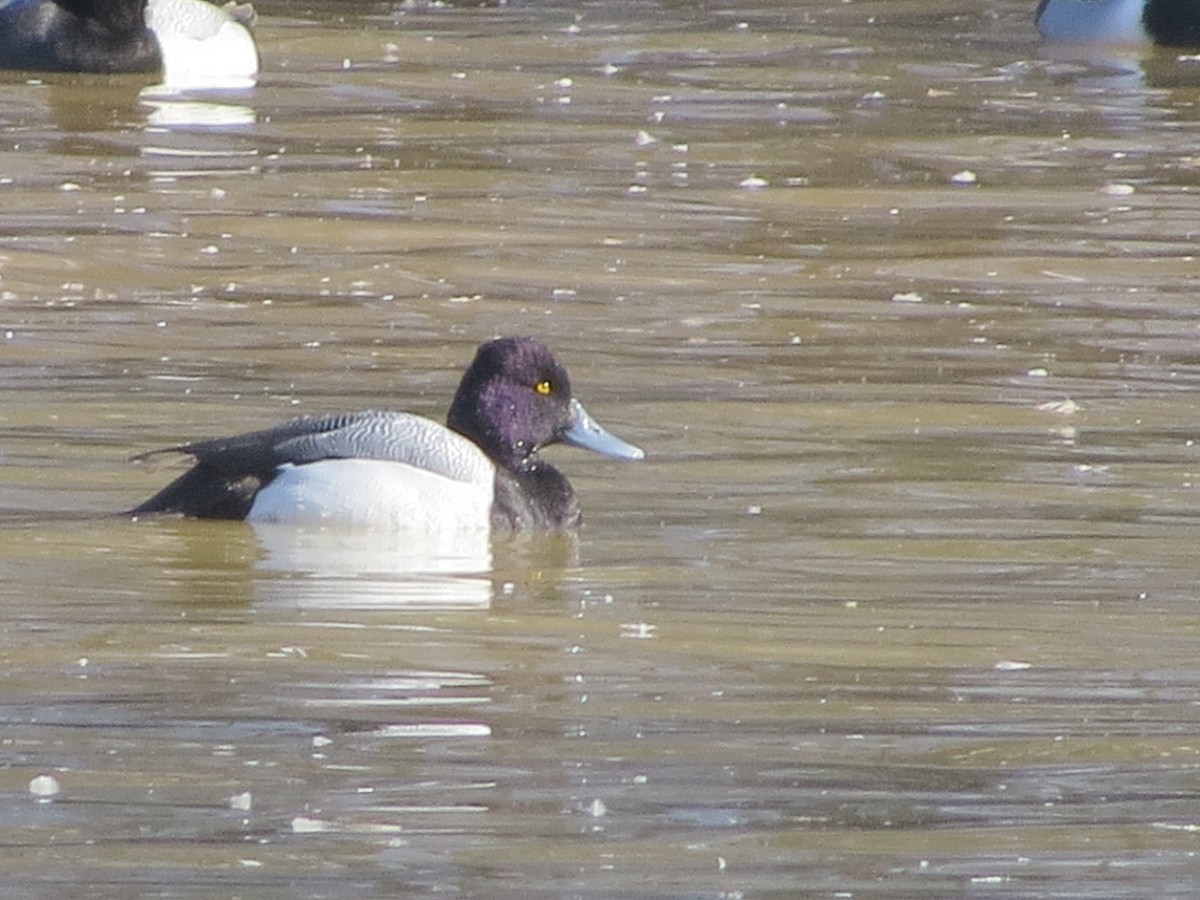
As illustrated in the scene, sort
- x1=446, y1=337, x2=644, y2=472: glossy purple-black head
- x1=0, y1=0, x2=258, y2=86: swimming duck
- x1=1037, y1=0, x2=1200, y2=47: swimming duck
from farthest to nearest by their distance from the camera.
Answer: x1=1037, y1=0, x2=1200, y2=47: swimming duck, x1=0, y1=0, x2=258, y2=86: swimming duck, x1=446, y1=337, x2=644, y2=472: glossy purple-black head

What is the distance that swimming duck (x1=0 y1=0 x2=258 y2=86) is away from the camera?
1586 centimetres

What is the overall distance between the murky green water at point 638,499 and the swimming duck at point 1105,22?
2.14 metres

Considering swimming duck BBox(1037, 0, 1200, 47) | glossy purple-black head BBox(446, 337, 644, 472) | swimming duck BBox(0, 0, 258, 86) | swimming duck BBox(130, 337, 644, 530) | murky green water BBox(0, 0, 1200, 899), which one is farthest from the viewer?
swimming duck BBox(1037, 0, 1200, 47)

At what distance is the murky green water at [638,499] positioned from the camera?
5.10 metres

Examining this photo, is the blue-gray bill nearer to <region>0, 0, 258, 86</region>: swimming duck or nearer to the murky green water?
the murky green water

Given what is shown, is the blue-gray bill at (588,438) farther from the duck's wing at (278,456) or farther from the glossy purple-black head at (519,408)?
the duck's wing at (278,456)

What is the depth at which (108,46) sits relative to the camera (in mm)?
15914

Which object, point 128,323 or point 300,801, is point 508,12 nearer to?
point 128,323

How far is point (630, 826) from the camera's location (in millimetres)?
5078

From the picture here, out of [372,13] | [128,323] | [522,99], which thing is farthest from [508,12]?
[128,323]

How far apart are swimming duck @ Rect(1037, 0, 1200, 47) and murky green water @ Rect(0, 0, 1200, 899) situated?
2142 mm

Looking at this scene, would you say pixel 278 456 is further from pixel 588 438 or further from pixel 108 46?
pixel 108 46

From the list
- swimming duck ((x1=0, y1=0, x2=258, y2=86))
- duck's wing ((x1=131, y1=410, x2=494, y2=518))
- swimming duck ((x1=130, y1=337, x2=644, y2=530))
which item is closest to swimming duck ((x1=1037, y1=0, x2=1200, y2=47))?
swimming duck ((x1=0, y1=0, x2=258, y2=86))

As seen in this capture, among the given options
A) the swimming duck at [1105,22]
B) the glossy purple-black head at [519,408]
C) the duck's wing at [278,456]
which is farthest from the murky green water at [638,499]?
the swimming duck at [1105,22]
